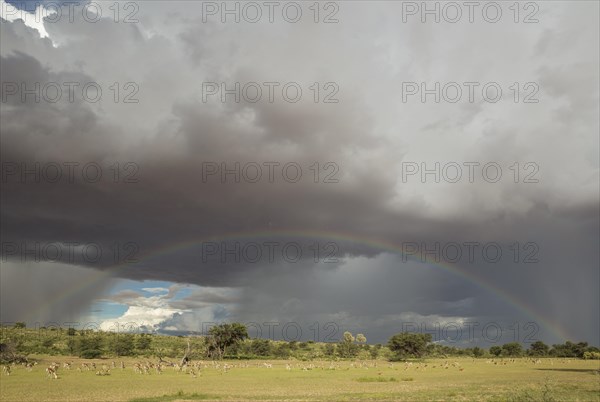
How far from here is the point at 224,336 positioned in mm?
136750

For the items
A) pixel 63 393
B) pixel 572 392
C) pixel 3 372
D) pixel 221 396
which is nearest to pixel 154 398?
pixel 221 396

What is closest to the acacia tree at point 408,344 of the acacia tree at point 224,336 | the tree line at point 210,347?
the tree line at point 210,347

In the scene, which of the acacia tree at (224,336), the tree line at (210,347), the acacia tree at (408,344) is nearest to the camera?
the tree line at (210,347)

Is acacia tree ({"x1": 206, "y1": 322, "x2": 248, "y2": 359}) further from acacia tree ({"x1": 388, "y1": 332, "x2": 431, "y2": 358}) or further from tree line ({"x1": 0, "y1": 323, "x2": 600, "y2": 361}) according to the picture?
acacia tree ({"x1": 388, "y1": 332, "x2": 431, "y2": 358})

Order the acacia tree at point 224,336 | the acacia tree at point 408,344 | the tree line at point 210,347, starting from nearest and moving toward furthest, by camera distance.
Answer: the tree line at point 210,347 → the acacia tree at point 224,336 → the acacia tree at point 408,344

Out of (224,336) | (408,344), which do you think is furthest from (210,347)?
(408,344)

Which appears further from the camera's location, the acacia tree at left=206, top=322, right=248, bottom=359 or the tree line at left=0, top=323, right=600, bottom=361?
the acacia tree at left=206, top=322, right=248, bottom=359

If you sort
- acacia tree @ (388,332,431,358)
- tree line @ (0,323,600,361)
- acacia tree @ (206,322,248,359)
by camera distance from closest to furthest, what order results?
tree line @ (0,323,600,361), acacia tree @ (206,322,248,359), acacia tree @ (388,332,431,358)

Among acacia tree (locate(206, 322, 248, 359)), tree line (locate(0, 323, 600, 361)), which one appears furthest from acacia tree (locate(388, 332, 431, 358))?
acacia tree (locate(206, 322, 248, 359))

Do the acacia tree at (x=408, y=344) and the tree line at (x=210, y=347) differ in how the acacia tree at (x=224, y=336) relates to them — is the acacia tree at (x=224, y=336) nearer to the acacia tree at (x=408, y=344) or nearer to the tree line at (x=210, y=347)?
the tree line at (x=210, y=347)

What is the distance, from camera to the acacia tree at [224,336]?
13438 centimetres

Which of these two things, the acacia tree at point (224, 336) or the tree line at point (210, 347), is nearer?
the tree line at point (210, 347)

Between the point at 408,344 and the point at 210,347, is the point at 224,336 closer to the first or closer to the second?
the point at 210,347

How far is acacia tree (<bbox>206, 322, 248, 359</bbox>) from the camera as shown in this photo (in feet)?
441
